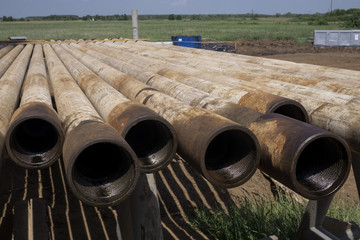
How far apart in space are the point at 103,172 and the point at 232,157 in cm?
84

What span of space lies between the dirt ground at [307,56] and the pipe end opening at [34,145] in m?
6.04

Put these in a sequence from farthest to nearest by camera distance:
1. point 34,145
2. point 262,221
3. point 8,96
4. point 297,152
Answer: point 262,221
point 8,96
point 34,145
point 297,152

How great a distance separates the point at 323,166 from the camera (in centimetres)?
234

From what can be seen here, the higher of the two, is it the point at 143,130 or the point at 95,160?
the point at 143,130

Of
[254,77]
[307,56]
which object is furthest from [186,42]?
[254,77]

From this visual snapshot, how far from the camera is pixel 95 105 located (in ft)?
10.6

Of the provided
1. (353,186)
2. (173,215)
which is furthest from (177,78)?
(353,186)

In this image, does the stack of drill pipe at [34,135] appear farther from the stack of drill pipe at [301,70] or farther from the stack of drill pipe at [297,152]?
the stack of drill pipe at [301,70]

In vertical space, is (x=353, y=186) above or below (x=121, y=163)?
below

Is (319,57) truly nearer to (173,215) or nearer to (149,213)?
(173,215)

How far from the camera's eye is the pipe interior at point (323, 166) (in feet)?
7.30

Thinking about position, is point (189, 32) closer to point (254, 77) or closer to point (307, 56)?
point (307, 56)

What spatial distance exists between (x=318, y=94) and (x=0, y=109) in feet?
8.48

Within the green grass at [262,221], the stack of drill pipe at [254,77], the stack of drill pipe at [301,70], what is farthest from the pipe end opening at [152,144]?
the green grass at [262,221]
